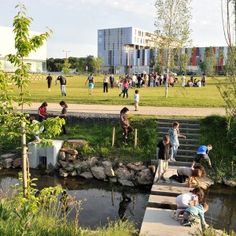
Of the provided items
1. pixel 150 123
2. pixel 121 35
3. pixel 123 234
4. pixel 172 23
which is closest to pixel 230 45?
pixel 150 123

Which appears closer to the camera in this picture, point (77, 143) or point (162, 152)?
point (162, 152)

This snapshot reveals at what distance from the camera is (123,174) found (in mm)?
14984

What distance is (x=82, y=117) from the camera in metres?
19.1

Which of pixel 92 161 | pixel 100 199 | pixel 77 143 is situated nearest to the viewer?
pixel 100 199

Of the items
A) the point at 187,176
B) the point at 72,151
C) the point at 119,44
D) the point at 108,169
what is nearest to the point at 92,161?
the point at 108,169

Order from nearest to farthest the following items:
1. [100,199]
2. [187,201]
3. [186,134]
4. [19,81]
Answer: [19,81]
[187,201]
[100,199]
[186,134]

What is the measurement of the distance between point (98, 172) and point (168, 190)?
3.86 metres

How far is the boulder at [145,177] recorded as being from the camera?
47.9 feet

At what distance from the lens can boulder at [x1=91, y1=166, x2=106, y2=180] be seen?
49.8ft

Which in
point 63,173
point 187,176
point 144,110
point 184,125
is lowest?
point 63,173

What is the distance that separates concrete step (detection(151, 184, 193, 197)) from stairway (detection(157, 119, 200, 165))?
2948 millimetres

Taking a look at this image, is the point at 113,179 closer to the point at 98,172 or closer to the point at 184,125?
the point at 98,172

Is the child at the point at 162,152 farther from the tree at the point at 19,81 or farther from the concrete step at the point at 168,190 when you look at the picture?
the tree at the point at 19,81

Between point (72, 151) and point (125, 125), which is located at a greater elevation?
point (125, 125)
